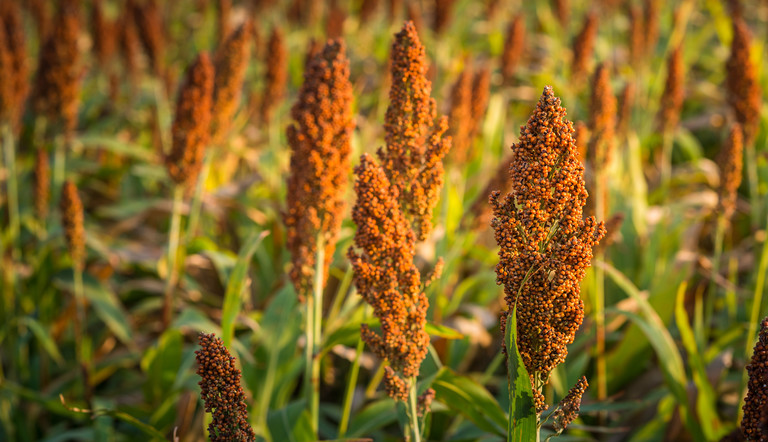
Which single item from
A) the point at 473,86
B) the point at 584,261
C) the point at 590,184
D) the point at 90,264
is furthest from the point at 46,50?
the point at 584,261

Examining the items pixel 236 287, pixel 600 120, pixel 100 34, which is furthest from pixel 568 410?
pixel 100 34

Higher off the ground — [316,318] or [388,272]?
[388,272]

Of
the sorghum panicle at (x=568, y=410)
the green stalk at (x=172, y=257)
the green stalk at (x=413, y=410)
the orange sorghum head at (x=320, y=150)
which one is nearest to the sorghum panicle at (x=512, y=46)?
the green stalk at (x=172, y=257)

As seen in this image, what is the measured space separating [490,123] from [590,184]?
200cm

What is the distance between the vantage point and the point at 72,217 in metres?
3.62

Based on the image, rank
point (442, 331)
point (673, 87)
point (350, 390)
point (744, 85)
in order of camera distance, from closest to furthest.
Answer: point (442, 331), point (350, 390), point (744, 85), point (673, 87)

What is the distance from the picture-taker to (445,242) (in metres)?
4.00

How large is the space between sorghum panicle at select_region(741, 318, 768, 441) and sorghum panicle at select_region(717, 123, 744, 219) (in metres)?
1.93

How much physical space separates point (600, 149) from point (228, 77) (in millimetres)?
2218

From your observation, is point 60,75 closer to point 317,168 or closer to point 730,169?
point 317,168

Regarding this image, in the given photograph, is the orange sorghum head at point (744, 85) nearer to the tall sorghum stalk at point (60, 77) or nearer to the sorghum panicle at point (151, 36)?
the tall sorghum stalk at point (60, 77)

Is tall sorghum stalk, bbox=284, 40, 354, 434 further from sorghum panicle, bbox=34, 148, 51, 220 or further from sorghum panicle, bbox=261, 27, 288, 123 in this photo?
sorghum panicle, bbox=261, 27, 288, 123

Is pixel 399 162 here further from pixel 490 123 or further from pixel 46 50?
pixel 490 123

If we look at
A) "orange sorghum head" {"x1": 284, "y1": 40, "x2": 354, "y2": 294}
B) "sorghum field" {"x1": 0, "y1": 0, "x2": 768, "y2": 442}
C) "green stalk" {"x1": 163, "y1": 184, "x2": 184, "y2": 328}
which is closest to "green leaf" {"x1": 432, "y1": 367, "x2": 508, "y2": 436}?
"sorghum field" {"x1": 0, "y1": 0, "x2": 768, "y2": 442}
